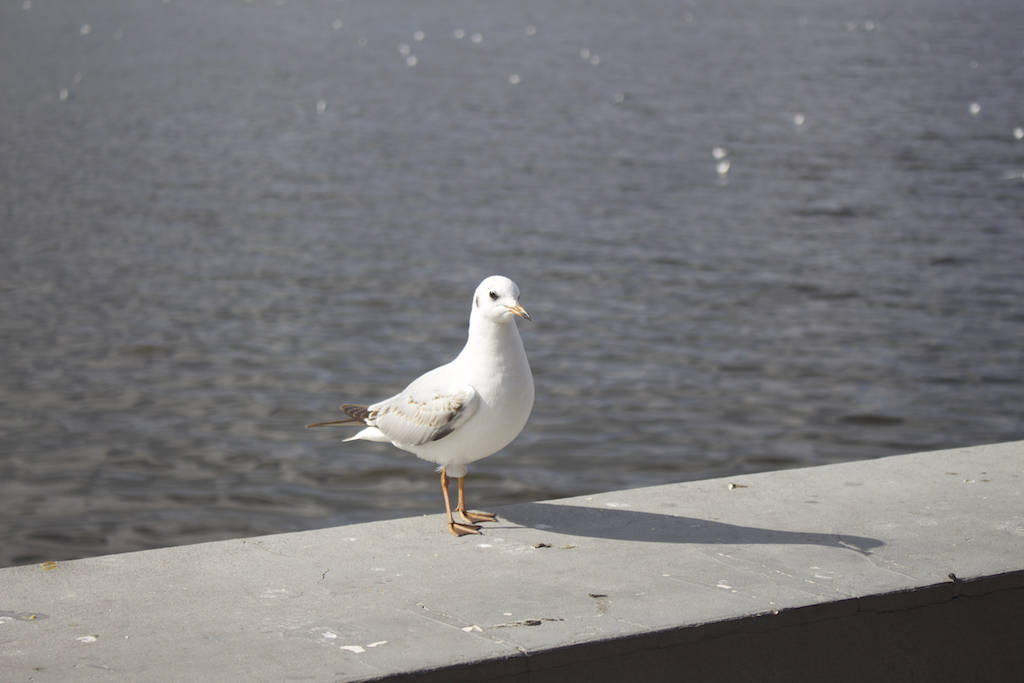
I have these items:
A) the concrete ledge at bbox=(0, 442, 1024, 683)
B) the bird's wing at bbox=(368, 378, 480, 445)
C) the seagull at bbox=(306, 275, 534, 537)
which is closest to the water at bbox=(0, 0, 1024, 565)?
the bird's wing at bbox=(368, 378, 480, 445)

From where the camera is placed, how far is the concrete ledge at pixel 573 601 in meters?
2.90

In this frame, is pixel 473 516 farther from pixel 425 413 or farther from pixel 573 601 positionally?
pixel 573 601

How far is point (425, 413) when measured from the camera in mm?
3994

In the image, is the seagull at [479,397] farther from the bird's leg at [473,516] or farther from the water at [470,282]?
the water at [470,282]

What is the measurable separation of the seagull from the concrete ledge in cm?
30

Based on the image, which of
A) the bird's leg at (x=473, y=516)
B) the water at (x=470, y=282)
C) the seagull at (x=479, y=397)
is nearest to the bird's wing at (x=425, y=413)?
the seagull at (x=479, y=397)

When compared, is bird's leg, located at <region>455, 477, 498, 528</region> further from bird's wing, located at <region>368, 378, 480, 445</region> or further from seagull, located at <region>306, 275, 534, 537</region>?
bird's wing, located at <region>368, 378, 480, 445</region>

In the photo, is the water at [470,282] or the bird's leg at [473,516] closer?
the bird's leg at [473,516]

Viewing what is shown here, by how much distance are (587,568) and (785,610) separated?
0.67m

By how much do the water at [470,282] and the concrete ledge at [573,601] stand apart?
9.97 ft

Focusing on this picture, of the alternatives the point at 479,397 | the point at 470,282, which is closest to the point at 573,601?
the point at 479,397

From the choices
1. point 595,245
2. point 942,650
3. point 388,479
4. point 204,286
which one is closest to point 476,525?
point 942,650

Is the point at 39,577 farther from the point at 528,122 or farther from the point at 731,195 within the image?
the point at 528,122

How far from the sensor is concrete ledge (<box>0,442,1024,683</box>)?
2904 millimetres
